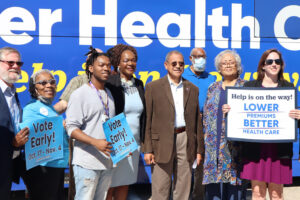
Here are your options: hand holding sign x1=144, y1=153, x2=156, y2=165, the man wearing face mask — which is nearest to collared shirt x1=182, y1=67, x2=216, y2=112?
the man wearing face mask

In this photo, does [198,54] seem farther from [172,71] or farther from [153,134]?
[153,134]

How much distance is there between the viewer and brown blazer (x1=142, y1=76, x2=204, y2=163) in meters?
4.20

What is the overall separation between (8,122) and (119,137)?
1.00 m

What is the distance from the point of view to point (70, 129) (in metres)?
3.50

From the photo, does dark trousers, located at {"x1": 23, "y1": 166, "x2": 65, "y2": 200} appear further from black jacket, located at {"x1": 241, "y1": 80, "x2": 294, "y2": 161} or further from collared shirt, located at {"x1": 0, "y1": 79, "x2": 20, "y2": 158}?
black jacket, located at {"x1": 241, "y1": 80, "x2": 294, "y2": 161}

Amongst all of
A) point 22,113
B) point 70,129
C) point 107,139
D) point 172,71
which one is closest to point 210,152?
point 172,71

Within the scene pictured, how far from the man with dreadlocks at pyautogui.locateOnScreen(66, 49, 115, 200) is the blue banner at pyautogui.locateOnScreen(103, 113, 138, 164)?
64 millimetres

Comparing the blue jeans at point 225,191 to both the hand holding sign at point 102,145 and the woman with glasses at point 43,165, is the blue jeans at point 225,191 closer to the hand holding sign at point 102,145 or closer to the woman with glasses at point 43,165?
the hand holding sign at point 102,145

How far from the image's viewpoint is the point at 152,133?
4.27 meters

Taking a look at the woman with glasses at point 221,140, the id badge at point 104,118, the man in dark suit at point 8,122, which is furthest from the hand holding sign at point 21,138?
the woman with glasses at point 221,140

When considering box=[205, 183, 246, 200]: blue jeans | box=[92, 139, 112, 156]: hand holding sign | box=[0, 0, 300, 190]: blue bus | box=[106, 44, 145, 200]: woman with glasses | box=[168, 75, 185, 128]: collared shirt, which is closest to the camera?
box=[92, 139, 112, 156]: hand holding sign

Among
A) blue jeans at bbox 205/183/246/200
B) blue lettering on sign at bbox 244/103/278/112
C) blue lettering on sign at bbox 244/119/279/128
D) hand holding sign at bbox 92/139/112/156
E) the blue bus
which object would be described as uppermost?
the blue bus

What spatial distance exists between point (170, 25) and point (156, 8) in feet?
1.00

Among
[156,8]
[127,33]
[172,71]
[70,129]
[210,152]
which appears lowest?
[210,152]
